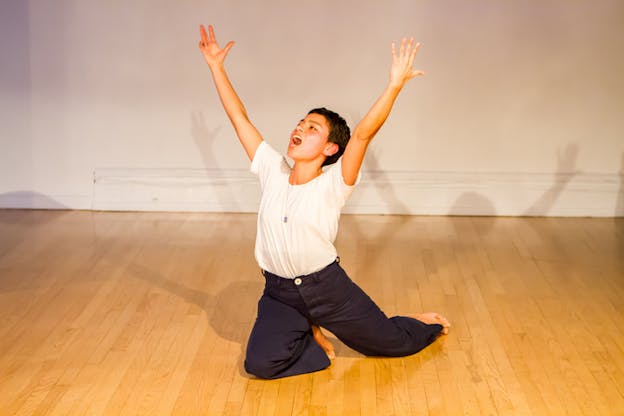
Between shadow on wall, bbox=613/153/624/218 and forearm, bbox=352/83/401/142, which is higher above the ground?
forearm, bbox=352/83/401/142

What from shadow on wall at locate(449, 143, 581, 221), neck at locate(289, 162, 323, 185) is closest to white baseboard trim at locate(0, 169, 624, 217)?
shadow on wall at locate(449, 143, 581, 221)

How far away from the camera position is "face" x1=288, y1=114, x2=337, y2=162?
2.96 meters

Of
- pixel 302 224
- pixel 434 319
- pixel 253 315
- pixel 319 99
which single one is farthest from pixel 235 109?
pixel 319 99

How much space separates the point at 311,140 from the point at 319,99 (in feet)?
7.49

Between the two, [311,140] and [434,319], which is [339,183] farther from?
[434,319]

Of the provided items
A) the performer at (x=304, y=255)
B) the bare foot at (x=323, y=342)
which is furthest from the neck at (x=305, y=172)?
the bare foot at (x=323, y=342)

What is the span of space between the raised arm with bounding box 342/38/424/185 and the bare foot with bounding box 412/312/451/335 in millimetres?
731

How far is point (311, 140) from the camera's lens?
2.96 metres

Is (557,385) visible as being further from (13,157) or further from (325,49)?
(13,157)

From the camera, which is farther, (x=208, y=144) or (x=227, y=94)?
(x=208, y=144)

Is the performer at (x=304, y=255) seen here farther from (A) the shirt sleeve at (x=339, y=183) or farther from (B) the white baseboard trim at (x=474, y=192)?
(B) the white baseboard trim at (x=474, y=192)

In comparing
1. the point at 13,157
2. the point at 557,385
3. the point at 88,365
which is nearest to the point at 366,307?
the point at 557,385

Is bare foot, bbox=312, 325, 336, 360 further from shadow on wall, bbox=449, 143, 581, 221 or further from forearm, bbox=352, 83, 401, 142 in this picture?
shadow on wall, bbox=449, 143, 581, 221

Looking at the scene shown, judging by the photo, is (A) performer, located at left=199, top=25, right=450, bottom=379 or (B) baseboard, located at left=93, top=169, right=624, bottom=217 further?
(B) baseboard, located at left=93, top=169, right=624, bottom=217
